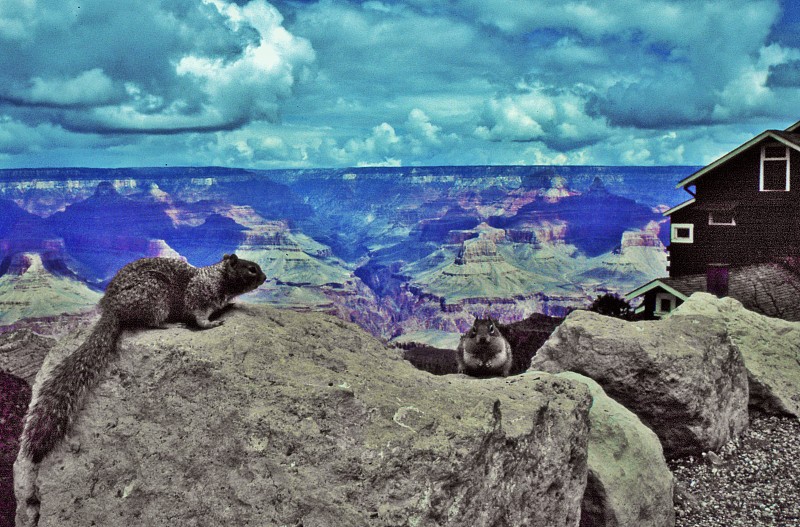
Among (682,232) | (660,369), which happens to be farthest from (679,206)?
(660,369)

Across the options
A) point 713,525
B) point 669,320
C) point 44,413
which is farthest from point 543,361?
point 44,413

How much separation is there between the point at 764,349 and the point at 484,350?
808cm

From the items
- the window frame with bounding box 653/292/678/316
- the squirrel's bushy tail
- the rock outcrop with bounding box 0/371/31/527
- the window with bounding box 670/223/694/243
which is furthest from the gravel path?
the rock outcrop with bounding box 0/371/31/527

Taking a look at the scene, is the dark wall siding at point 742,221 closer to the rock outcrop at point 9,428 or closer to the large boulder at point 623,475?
the large boulder at point 623,475

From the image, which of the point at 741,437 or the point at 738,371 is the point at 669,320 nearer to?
the point at 738,371

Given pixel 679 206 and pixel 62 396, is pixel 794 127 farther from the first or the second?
pixel 62 396

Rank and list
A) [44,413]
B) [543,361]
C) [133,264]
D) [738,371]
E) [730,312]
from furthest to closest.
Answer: [730,312]
[738,371]
[543,361]
[133,264]
[44,413]

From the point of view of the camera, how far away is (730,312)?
55.0 ft

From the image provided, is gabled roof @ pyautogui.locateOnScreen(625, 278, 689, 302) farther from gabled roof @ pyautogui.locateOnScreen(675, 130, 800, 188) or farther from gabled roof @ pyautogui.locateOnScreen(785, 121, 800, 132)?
gabled roof @ pyautogui.locateOnScreen(785, 121, 800, 132)

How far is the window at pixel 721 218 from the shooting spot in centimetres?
1950

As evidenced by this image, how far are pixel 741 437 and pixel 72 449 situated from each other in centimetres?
1120

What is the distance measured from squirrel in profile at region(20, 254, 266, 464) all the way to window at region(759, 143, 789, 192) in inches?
584

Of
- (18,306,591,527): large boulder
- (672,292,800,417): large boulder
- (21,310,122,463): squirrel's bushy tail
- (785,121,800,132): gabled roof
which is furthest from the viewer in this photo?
(785,121,800,132): gabled roof

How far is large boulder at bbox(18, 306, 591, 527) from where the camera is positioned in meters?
6.60
